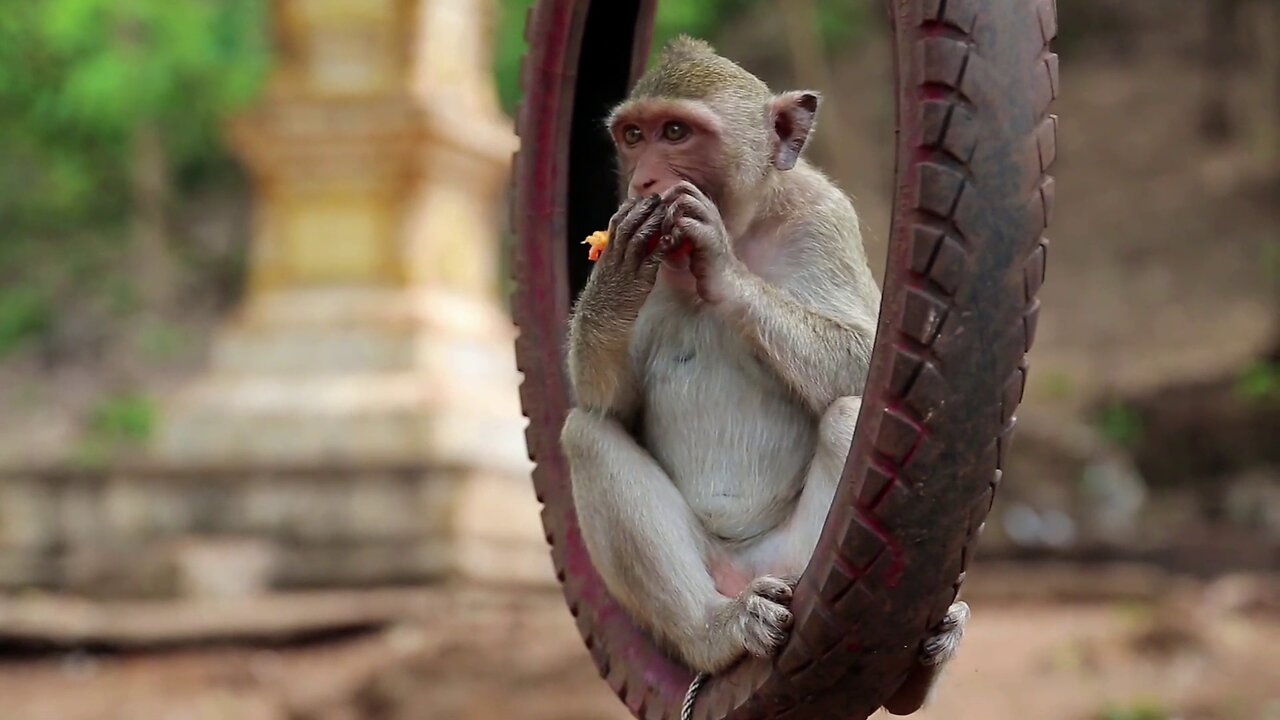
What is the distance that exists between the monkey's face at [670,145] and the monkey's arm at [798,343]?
234mm

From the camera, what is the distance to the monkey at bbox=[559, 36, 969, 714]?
2.98 metres

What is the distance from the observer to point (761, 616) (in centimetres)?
272

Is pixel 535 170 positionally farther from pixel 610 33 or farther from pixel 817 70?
pixel 817 70

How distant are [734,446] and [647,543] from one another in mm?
304

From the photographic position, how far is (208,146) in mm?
23812

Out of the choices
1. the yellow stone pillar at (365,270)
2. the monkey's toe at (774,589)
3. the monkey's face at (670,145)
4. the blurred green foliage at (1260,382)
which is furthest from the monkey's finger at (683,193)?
the blurred green foliage at (1260,382)

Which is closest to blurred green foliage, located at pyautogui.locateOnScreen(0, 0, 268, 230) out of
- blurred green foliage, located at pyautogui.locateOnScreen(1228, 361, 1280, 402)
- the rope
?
blurred green foliage, located at pyautogui.locateOnScreen(1228, 361, 1280, 402)

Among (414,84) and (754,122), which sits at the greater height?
(754,122)

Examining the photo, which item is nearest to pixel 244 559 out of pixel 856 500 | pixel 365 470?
pixel 365 470

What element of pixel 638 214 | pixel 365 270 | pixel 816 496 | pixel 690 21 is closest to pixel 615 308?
pixel 638 214

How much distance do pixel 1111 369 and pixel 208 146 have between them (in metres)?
13.7

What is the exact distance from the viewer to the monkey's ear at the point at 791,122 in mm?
3230

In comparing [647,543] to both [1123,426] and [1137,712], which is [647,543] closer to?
[1137,712]

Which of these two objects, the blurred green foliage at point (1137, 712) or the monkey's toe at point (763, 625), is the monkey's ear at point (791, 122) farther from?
the blurred green foliage at point (1137, 712)
